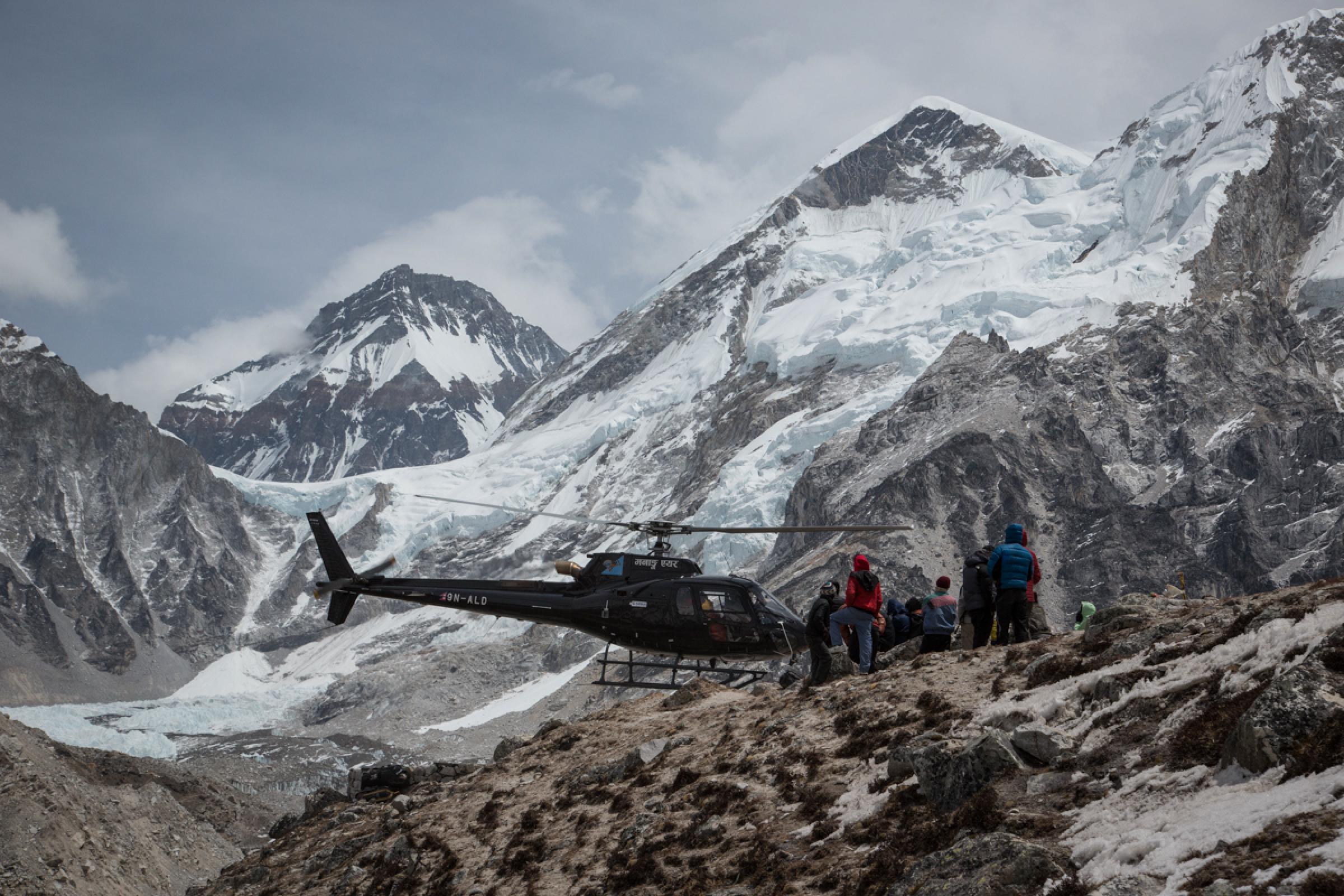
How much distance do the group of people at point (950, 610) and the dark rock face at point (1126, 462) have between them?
137 metres

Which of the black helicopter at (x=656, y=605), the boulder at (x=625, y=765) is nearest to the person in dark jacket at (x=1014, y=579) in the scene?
the black helicopter at (x=656, y=605)

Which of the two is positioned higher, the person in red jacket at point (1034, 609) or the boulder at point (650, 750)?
the person in red jacket at point (1034, 609)

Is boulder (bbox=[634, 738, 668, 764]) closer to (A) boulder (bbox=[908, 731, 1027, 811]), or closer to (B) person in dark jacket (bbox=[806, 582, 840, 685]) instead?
(B) person in dark jacket (bbox=[806, 582, 840, 685])

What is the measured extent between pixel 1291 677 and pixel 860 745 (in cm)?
614

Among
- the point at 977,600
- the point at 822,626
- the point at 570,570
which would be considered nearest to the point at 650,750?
the point at 822,626

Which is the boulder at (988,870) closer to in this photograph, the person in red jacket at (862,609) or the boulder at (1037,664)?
the boulder at (1037,664)

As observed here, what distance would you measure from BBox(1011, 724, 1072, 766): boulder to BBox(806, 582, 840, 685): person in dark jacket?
315 inches

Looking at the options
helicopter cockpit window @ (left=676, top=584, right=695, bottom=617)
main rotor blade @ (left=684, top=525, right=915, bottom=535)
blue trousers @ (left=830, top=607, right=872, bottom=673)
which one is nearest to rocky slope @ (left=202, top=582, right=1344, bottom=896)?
blue trousers @ (left=830, top=607, right=872, bottom=673)

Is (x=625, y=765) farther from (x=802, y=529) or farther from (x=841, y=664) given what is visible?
(x=802, y=529)

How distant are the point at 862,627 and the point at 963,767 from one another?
768 centimetres

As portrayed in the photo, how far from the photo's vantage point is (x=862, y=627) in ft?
64.2

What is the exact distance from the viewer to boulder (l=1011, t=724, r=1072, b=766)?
11.6 meters

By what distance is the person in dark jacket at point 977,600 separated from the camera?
18.5m

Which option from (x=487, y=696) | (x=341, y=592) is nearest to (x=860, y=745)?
(x=341, y=592)
